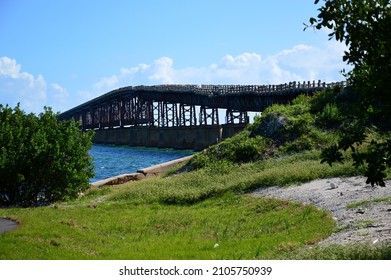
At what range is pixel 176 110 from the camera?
339ft

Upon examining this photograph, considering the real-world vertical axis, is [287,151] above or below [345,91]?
below

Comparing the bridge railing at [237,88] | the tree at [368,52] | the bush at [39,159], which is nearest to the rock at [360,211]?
the tree at [368,52]

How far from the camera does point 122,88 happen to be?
403 feet

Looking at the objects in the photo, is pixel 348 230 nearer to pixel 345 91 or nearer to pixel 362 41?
Answer: pixel 362 41

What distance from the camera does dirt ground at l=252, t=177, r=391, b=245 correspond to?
1257 centimetres

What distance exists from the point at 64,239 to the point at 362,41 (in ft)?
27.1

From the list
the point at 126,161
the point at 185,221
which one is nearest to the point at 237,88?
the point at 126,161

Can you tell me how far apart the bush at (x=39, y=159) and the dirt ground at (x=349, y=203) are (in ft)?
30.3

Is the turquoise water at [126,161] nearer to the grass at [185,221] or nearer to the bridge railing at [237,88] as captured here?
the bridge railing at [237,88]

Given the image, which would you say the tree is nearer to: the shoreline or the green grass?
the green grass

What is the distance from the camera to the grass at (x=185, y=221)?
500 inches

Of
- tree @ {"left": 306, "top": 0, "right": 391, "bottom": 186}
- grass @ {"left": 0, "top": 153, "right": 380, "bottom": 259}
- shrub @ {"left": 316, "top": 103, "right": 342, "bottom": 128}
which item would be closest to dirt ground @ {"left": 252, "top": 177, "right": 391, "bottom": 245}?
grass @ {"left": 0, "top": 153, "right": 380, "bottom": 259}

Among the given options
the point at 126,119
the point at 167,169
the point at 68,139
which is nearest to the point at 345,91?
the point at 167,169

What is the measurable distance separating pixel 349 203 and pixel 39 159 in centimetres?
1504
